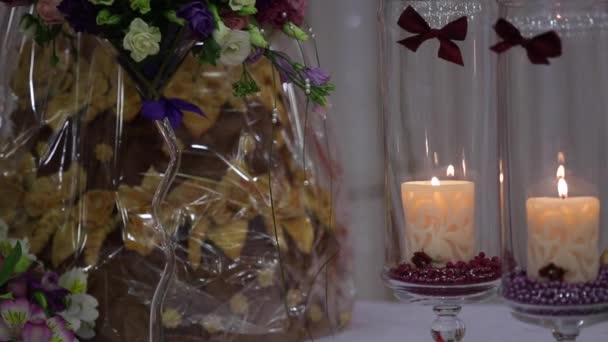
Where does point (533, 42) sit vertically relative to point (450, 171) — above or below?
above

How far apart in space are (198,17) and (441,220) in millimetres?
314

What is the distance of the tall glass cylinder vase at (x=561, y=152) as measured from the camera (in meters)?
0.74

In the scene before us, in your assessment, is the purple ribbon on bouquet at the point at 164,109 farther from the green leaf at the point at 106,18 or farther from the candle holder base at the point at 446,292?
the candle holder base at the point at 446,292

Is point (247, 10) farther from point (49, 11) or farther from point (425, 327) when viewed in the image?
point (425, 327)

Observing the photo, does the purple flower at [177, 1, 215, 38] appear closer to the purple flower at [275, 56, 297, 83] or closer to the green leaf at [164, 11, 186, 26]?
the green leaf at [164, 11, 186, 26]

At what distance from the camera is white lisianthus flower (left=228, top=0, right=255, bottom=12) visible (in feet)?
2.95

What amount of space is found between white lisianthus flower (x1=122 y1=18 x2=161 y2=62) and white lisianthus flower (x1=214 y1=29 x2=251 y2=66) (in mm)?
65

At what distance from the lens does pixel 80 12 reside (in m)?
0.89

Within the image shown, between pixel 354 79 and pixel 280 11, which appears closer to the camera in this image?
pixel 280 11

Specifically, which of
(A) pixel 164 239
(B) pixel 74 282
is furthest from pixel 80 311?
(A) pixel 164 239

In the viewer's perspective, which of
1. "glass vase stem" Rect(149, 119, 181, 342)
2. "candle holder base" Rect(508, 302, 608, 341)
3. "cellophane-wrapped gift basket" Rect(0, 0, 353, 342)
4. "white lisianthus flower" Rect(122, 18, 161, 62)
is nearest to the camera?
"candle holder base" Rect(508, 302, 608, 341)

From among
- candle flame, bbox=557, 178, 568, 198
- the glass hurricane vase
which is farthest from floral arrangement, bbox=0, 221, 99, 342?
candle flame, bbox=557, 178, 568, 198

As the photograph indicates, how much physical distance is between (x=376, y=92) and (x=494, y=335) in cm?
51

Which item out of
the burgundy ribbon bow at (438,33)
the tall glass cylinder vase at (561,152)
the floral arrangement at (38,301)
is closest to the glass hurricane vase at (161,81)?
the floral arrangement at (38,301)
